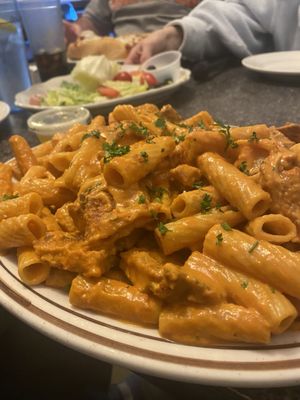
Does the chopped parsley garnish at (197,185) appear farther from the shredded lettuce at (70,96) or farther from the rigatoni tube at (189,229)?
the shredded lettuce at (70,96)

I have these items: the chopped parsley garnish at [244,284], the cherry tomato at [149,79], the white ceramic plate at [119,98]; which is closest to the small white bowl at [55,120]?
the white ceramic plate at [119,98]

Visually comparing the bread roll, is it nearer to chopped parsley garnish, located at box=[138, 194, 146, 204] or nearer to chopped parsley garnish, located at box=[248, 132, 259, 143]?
chopped parsley garnish, located at box=[248, 132, 259, 143]

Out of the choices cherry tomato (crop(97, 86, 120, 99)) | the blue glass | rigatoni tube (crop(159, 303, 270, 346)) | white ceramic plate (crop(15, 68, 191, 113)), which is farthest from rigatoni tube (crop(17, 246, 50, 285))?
the blue glass

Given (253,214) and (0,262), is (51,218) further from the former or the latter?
(253,214)

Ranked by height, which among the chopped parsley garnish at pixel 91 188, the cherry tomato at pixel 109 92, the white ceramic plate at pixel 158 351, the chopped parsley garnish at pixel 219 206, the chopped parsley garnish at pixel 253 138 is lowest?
the cherry tomato at pixel 109 92

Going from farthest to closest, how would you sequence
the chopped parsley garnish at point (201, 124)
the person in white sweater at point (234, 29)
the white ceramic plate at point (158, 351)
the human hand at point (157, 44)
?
the human hand at point (157, 44)
the person in white sweater at point (234, 29)
the chopped parsley garnish at point (201, 124)
the white ceramic plate at point (158, 351)

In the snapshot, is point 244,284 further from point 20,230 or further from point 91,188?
point 20,230

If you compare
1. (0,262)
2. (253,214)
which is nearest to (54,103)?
(0,262)
